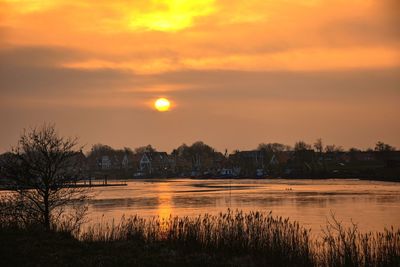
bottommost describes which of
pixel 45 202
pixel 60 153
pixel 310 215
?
pixel 310 215

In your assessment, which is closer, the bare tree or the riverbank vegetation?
the riverbank vegetation

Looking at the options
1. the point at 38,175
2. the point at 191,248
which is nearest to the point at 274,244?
the point at 191,248

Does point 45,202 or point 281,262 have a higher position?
point 45,202

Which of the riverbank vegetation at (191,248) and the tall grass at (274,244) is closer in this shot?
the riverbank vegetation at (191,248)

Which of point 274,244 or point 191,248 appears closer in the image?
point 191,248

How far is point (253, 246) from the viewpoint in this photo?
64.0 feet

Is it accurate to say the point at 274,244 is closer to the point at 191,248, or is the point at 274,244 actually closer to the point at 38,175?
the point at 191,248

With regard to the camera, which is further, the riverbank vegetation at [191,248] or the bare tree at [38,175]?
the bare tree at [38,175]

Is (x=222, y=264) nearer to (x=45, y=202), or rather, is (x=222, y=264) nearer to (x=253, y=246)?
(x=253, y=246)

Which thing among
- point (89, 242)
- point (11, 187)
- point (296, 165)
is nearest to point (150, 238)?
point (89, 242)

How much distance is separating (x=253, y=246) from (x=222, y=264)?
13.1ft

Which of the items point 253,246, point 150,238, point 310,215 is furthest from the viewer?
point 310,215

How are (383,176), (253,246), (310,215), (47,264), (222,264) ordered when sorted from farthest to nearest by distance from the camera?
(383,176) < (310,215) < (253,246) < (222,264) < (47,264)

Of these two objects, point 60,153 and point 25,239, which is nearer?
point 25,239
